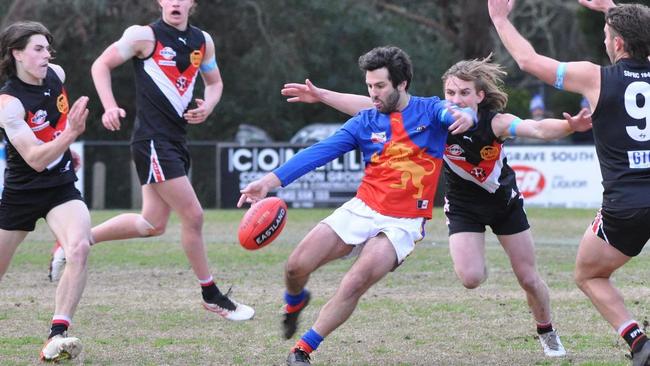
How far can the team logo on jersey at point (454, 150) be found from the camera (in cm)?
705

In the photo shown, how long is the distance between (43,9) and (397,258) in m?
22.9

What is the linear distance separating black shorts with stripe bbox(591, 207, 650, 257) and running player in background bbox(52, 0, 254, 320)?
3047mm

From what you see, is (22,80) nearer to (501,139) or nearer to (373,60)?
(373,60)

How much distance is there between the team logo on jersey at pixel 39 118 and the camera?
22.8 ft

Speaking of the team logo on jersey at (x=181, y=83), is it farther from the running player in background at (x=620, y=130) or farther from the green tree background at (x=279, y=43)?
the green tree background at (x=279, y=43)

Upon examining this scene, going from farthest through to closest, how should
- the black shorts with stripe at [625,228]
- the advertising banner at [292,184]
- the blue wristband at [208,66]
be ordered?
the advertising banner at [292,184] → the blue wristband at [208,66] → the black shorts with stripe at [625,228]

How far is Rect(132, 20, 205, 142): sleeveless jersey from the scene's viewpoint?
8.00 m

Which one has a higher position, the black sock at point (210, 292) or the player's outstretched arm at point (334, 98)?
the player's outstretched arm at point (334, 98)

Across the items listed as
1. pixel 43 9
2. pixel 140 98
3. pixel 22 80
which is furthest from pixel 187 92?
pixel 43 9

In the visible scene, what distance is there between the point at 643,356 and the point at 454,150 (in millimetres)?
1812

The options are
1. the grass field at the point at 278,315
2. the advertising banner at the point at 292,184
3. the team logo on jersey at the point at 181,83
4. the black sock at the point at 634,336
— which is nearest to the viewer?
the black sock at the point at 634,336

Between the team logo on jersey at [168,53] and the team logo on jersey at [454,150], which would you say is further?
the team logo on jersey at [168,53]

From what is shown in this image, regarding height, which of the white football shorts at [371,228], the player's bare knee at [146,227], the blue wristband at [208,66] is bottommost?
the player's bare knee at [146,227]

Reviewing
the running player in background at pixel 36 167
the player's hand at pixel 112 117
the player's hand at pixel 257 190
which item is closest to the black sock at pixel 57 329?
the running player in background at pixel 36 167
